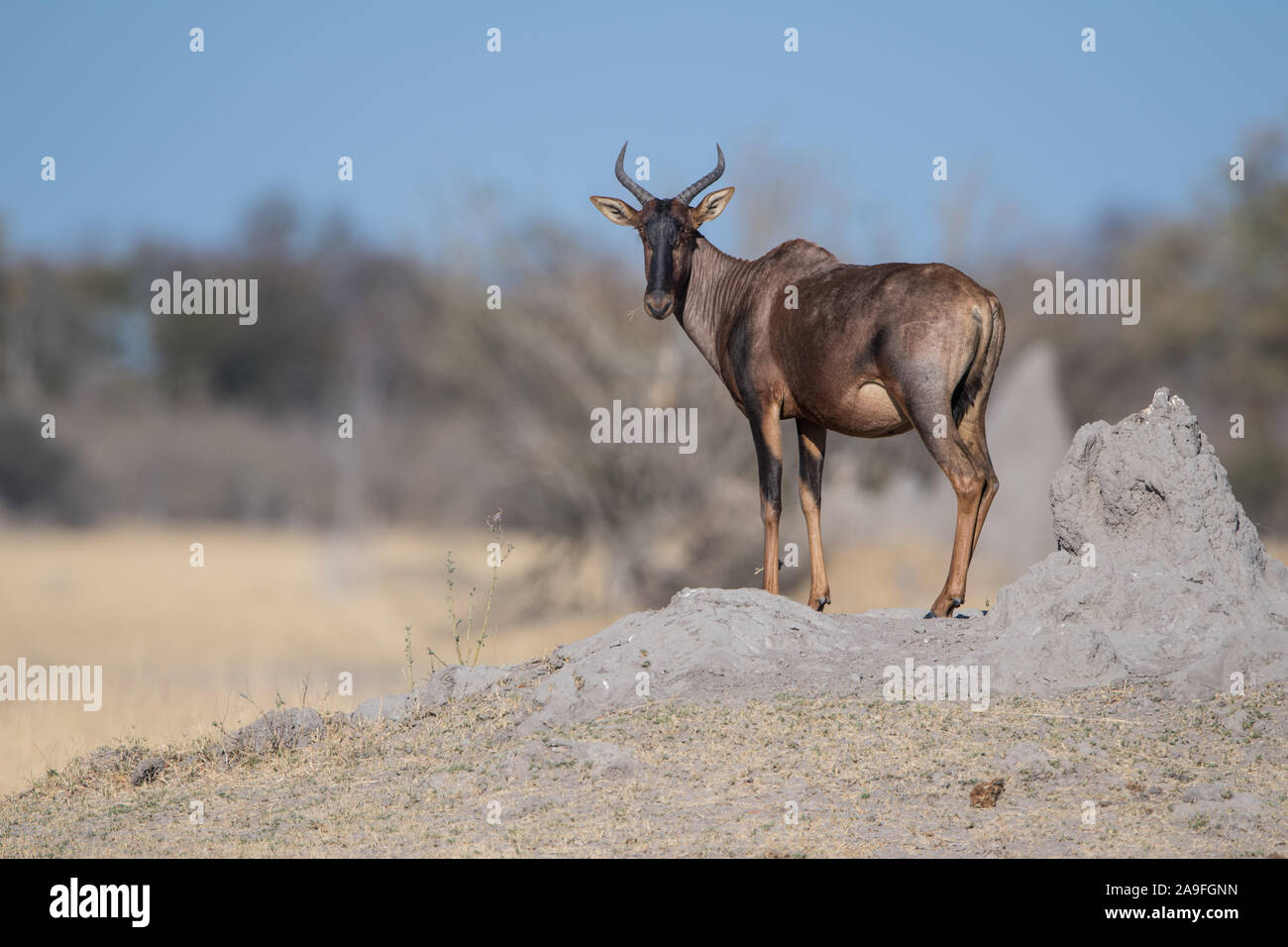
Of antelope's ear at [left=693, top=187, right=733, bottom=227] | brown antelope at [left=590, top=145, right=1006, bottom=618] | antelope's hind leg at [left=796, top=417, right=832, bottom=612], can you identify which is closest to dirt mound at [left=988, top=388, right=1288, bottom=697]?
brown antelope at [left=590, top=145, right=1006, bottom=618]

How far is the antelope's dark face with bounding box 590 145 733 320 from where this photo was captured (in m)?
10.6

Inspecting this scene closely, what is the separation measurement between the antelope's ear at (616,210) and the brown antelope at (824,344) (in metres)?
0.01

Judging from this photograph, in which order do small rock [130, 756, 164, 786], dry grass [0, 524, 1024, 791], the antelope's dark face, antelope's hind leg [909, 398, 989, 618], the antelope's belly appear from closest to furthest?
small rock [130, 756, 164, 786]
antelope's hind leg [909, 398, 989, 618]
the antelope's belly
the antelope's dark face
dry grass [0, 524, 1024, 791]

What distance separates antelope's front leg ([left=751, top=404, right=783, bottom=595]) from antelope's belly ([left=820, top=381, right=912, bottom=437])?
0.44m

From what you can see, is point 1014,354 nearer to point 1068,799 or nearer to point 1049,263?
point 1049,263

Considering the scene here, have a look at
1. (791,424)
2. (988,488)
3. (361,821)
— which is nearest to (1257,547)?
(988,488)

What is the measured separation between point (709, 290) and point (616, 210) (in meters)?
0.93

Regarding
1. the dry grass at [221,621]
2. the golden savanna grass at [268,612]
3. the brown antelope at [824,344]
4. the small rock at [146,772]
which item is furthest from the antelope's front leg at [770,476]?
the golden savanna grass at [268,612]

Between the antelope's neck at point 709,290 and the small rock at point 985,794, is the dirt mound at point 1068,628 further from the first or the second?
the antelope's neck at point 709,290

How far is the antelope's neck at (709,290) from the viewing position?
1111 centimetres

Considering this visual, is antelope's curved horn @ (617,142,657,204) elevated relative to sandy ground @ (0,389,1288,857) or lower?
elevated

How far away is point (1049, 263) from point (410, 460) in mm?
19051

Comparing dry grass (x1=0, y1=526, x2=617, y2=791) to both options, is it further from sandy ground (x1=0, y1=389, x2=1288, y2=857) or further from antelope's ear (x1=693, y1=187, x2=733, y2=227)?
antelope's ear (x1=693, y1=187, x2=733, y2=227)

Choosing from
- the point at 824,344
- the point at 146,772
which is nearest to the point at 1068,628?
the point at 824,344
